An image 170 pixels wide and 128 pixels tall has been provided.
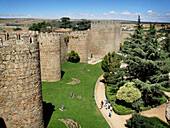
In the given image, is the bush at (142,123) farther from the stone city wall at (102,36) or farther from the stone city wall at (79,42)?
the stone city wall at (102,36)

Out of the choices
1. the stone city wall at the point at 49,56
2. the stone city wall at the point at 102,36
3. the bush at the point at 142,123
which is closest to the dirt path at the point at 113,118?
the bush at the point at 142,123

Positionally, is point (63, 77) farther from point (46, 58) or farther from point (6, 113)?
point (6, 113)

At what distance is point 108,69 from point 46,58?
28.2 ft

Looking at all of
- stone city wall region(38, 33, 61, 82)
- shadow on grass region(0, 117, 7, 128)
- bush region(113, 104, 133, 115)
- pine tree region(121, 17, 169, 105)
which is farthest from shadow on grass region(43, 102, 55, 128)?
pine tree region(121, 17, 169, 105)

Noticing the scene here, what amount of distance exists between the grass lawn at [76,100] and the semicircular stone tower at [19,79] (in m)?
3.52

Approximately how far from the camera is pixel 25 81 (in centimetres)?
766

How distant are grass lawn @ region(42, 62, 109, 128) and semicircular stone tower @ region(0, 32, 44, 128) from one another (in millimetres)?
3523

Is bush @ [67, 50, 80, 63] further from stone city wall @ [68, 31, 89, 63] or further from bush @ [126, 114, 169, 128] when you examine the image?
bush @ [126, 114, 169, 128]

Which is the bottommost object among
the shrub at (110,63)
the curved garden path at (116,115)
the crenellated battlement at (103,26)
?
the curved garden path at (116,115)

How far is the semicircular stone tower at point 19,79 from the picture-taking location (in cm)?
700

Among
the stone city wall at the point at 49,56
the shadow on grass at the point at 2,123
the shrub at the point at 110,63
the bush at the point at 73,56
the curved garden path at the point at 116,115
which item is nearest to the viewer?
the shadow on grass at the point at 2,123

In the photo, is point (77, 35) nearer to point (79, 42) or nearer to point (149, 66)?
point (79, 42)

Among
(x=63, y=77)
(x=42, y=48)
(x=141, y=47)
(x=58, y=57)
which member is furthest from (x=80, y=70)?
(x=141, y=47)

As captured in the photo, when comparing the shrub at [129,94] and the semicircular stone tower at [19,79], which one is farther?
the shrub at [129,94]
